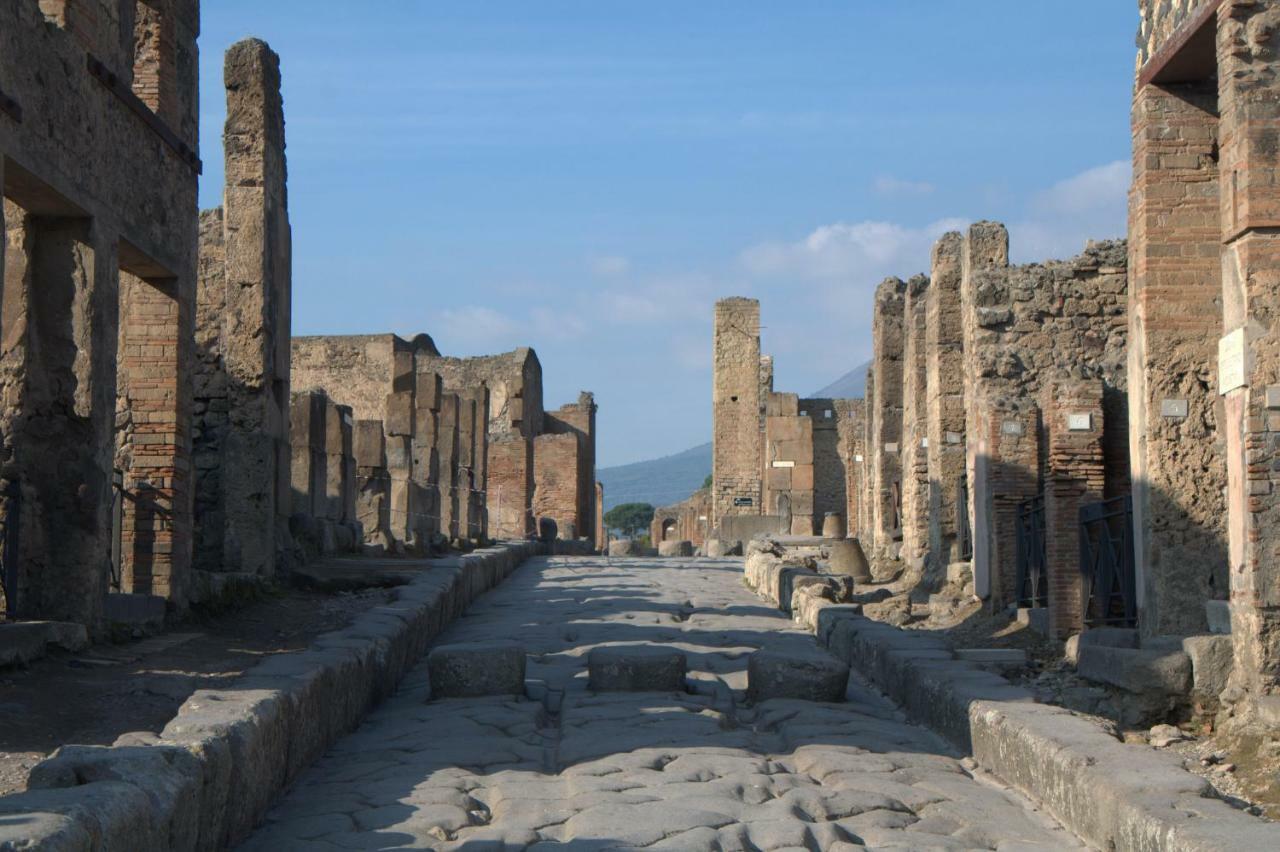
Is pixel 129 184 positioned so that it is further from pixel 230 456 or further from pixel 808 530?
pixel 808 530

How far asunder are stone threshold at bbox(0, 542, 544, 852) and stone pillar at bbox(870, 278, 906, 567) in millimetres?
18901

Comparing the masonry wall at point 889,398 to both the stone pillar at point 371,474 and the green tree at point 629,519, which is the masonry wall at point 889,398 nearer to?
the stone pillar at point 371,474

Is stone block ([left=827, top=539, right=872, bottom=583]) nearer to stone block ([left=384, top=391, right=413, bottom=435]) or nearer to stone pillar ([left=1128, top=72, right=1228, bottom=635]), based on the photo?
stone block ([left=384, top=391, right=413, bottom=435])

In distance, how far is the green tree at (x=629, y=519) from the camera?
120 m

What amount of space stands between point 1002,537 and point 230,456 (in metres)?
8.02

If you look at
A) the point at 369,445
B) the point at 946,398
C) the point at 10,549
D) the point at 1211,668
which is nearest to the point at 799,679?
the point at 1211,668

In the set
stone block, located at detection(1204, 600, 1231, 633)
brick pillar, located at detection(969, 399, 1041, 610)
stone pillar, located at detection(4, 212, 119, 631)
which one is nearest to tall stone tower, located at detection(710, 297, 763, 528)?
brick pillar, located at detection(969, 399, 1041, 610)

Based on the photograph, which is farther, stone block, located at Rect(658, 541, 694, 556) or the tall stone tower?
the tall stone tower

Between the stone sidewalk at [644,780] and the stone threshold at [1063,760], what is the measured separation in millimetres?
121

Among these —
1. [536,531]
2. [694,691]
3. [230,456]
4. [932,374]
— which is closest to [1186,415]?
[694,691]

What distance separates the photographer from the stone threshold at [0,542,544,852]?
4184 mm

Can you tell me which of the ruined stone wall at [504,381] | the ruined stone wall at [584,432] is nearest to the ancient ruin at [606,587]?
the ruined stone wall at [504,381]

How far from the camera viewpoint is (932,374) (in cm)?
2208

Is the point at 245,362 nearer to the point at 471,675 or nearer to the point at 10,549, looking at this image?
the point at 10,549
